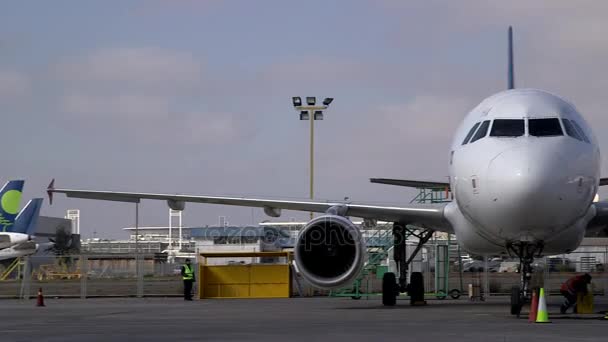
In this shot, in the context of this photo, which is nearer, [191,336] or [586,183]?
[191,336]

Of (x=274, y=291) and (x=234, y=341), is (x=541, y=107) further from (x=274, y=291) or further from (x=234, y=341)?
(x=274, y=291)

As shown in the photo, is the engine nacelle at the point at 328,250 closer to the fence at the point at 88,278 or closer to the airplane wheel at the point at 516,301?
the airplane wheel at the point at 516,301

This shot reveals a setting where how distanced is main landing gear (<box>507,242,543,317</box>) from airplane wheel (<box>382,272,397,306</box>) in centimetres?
575

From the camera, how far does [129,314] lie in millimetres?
19953

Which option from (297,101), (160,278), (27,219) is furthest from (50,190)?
(160,278)

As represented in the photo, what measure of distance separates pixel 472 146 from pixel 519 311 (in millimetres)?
2995

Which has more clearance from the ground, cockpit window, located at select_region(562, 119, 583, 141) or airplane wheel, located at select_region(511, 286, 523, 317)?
cockpit window, located at select_region(562, 119, 583, 141)

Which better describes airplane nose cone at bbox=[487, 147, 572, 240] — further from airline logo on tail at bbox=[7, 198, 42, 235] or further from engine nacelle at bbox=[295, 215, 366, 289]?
airline logo on tail at bbox=[7, 198, 42, 235]

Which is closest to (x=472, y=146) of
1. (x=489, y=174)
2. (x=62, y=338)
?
(x=489, y=174)

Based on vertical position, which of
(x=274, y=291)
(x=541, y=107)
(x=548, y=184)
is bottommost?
(x=274, y=291)

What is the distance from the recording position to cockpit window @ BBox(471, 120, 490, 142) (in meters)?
16.4

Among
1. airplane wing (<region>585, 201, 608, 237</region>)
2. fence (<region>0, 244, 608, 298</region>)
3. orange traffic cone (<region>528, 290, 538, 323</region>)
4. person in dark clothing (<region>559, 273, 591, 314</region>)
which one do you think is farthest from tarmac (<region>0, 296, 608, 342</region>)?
fence (<region>0, 244, 608, 298</region>)

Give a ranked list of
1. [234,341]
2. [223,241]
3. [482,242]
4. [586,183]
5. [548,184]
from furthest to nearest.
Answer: [223,241]
[482,242]
[586,183]
[548,184]
[234,341]

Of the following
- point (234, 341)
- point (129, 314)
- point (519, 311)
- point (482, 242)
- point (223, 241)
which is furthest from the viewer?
point (223, 241)
